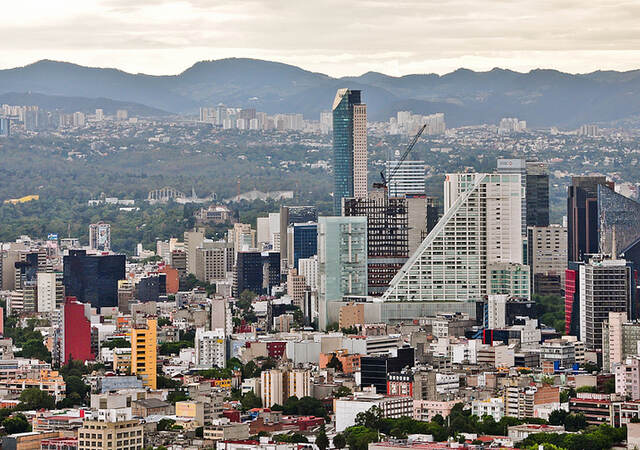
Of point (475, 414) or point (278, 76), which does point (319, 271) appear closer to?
point (475, 414)

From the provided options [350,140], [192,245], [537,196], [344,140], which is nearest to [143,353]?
[537,196]

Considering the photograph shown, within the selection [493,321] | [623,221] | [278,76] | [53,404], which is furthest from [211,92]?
[53,404]

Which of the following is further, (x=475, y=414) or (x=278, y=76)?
(x=278, y=76)

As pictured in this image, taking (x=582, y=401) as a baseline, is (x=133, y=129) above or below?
above

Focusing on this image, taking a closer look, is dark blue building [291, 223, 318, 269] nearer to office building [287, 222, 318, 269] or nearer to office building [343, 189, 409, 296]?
office building [287, 222, 318, 269]

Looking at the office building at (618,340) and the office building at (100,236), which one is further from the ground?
the office building at (100,236)

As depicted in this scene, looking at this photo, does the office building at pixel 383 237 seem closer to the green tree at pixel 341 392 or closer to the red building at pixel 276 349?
the red building at pixel 276 349

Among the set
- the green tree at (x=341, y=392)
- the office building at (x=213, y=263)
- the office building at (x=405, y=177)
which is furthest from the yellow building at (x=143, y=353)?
the office building at (x=405, y=177)
